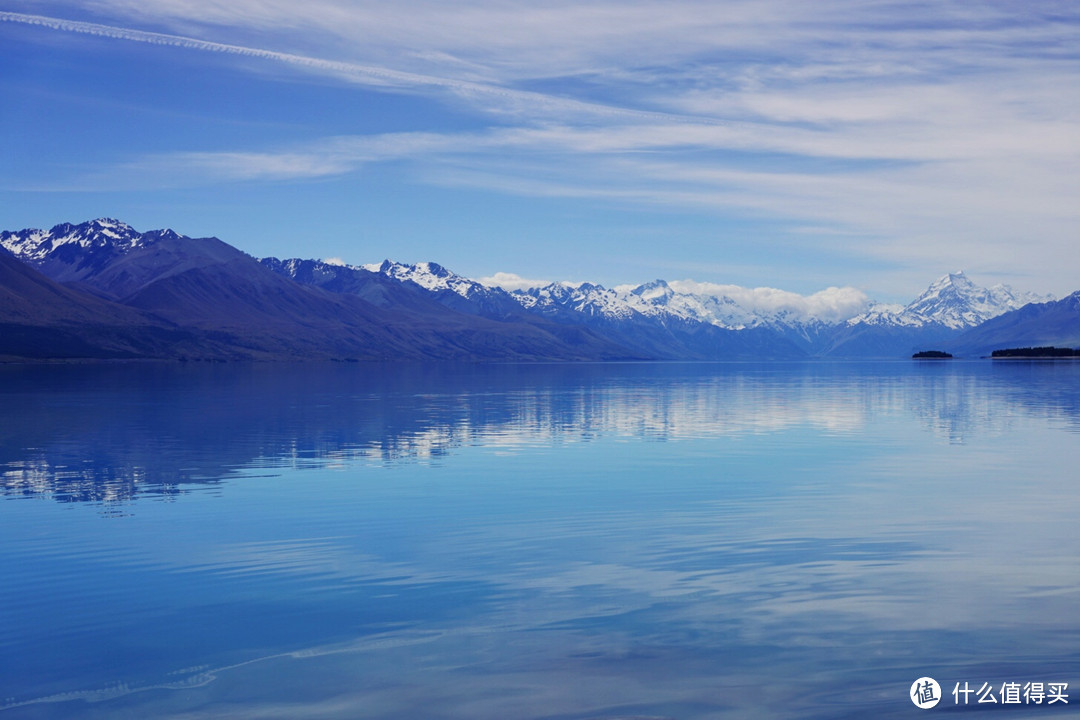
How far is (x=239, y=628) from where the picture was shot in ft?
71.5

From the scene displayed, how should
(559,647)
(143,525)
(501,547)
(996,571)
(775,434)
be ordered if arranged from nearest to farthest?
(559,647), (996,571), (501,547), (143,525), (775,434)

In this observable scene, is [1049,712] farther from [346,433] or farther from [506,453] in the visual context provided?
[346,433]

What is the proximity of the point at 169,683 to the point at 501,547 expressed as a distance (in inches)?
534

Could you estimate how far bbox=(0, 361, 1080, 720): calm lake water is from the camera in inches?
707

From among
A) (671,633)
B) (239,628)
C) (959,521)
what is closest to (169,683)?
(239,628)

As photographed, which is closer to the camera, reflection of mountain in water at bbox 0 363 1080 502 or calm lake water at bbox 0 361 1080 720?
calm lake water at bbox 0 361 1080 720

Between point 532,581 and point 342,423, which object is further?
point 342,423

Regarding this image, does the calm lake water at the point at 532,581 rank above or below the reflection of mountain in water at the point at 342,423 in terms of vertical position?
below

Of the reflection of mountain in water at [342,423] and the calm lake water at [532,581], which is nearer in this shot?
the calm lake water at [532,581]

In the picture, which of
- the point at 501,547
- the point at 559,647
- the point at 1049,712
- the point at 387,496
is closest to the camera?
the point at 1049,712

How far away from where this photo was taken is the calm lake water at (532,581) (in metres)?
18.0

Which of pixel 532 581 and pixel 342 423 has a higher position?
pixel 342 423

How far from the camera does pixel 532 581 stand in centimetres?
2591

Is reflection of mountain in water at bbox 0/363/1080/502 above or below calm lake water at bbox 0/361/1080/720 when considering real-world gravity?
above
